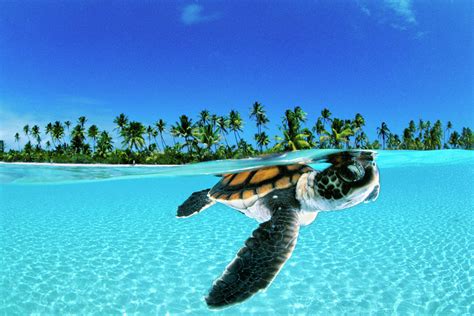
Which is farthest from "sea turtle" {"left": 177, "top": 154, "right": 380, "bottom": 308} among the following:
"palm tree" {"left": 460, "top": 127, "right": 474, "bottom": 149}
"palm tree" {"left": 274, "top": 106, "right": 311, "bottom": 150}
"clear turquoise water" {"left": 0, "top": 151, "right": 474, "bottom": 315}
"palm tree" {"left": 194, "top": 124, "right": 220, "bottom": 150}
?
"palm tree" {"left": 460, "top": 127, "right": 474, "bottom": 149}

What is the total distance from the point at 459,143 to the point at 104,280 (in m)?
82.9

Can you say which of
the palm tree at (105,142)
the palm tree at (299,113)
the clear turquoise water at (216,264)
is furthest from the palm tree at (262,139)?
the clear turquoise water at (216,264)

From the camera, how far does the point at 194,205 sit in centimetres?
520

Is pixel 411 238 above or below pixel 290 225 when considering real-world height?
below

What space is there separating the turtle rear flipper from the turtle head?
199cm

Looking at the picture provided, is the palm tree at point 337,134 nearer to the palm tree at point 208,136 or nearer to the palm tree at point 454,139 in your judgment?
the palm tree at point 208,136

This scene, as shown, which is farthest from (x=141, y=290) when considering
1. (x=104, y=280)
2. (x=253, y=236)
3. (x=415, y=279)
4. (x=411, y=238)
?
(x=411, y=238)

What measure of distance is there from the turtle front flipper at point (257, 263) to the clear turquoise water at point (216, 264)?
3.76 feet

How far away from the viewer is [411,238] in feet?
27.6

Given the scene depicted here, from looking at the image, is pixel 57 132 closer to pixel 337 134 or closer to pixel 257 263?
pixel 337 134

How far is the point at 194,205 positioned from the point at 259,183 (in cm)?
140

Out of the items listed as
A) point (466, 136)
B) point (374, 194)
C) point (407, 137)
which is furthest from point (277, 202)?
point (466, 136)

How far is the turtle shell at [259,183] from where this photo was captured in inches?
159

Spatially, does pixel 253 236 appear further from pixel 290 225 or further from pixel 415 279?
pixel 415 279
